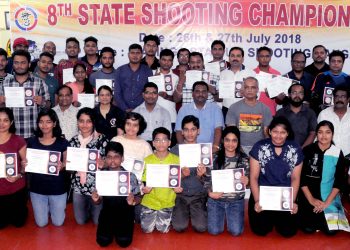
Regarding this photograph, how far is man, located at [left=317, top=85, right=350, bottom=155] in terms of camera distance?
5707 mm

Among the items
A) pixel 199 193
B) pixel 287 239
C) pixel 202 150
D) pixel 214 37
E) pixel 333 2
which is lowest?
pixel 287 239

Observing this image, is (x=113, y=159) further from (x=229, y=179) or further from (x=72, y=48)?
(x=72, y=48)

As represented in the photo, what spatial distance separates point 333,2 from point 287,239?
4.97 m

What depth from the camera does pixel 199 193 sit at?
5102mm

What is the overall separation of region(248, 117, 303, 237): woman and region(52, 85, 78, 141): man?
245 cm

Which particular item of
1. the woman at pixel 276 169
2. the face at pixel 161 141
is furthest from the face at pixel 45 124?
the woman at pixel 276 169

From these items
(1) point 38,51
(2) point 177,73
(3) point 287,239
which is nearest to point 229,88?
(2) point 177,73

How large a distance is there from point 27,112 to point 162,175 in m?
2.26

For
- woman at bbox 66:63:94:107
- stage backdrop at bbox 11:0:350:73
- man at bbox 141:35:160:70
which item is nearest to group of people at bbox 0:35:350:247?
woman at bbox 66:63:94:107

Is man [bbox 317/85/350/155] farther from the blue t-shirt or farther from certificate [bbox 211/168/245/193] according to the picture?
certificate [bbox 211/168/245/193]

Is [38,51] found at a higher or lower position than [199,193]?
higher

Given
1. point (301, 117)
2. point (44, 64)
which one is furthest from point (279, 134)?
point (44, 64)

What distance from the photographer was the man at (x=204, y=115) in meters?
5.91

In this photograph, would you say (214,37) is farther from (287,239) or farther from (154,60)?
(287,239)
